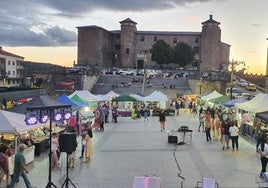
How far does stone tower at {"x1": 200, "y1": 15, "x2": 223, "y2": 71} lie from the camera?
96.2m

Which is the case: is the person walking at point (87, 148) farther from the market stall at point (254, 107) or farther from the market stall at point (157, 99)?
the market stall at point (157, 99)

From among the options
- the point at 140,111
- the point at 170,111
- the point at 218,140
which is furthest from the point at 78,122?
the point at 170,111

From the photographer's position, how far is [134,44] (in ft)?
336

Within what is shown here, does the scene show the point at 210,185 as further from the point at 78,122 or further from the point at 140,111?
the point at 140,111

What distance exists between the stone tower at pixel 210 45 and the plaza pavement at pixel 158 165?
255 feet

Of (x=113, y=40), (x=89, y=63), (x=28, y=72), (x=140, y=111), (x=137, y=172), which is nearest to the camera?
(x=137, y=172)

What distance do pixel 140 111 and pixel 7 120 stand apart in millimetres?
21539

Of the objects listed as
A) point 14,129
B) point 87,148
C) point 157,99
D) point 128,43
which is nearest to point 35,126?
point 14,129

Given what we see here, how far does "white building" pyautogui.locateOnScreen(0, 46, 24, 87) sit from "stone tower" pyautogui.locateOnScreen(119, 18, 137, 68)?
1067 inches

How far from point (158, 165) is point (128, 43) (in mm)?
88438

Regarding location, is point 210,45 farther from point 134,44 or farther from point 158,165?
point 158,165

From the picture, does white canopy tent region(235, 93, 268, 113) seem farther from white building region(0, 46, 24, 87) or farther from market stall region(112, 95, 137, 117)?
white building region(0, 46, 24, 87)

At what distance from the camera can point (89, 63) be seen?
97250mm

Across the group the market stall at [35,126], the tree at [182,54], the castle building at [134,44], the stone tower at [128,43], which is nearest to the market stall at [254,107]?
the market stall at [35,126]
